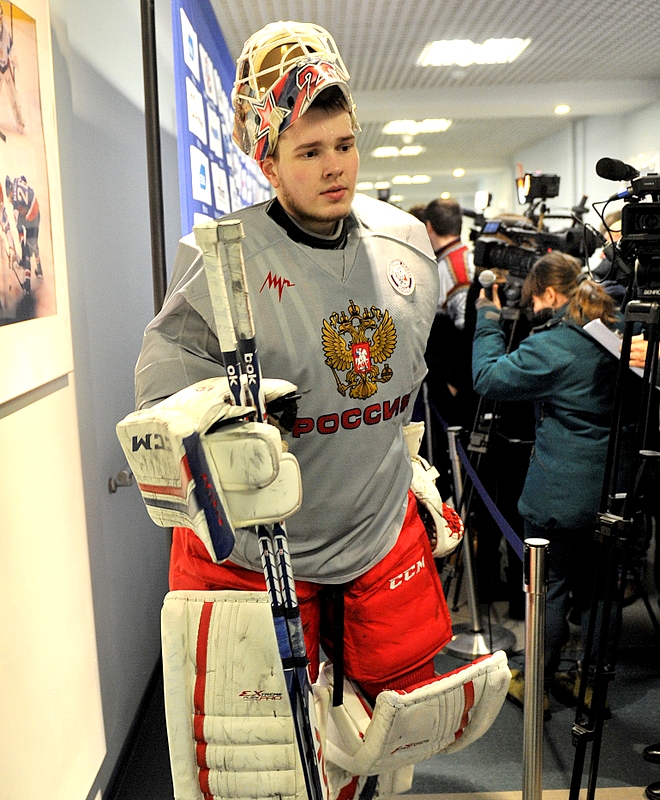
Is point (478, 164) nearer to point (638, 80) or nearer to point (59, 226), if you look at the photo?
point (638, 80)

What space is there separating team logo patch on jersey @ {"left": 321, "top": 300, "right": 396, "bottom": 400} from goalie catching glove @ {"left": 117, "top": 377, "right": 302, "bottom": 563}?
1.20 ft

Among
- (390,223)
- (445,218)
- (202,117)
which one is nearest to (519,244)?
(445,218)

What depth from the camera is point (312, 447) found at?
54.1 inches

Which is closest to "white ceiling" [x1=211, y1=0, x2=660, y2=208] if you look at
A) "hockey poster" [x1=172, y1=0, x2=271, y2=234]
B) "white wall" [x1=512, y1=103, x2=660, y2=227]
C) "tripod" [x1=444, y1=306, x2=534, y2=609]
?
"white wall" [x1=512, y1=103, x2=660, y2=227]

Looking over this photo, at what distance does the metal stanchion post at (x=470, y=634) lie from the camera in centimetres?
281

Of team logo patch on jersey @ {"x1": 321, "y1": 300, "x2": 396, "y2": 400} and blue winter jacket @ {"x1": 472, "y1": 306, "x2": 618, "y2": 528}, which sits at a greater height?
team logo patch on jersey @ {"x1": 321, "y1": 300, "x2": 396, "y2": 400}

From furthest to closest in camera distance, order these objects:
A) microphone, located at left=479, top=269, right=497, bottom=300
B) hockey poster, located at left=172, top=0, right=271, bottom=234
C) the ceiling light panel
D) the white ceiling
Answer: the ceiling light panel
the white ceiling
microphone, located at left=479, top=269, right=497, bottom=300
hockey poster, located at left=172, top=0, right=271, bottom=234

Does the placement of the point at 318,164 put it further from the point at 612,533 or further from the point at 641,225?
the point at 612,533

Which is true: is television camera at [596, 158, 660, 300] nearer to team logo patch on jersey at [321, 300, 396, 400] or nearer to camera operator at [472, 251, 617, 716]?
camera operator at [472, 251, 617, 716]

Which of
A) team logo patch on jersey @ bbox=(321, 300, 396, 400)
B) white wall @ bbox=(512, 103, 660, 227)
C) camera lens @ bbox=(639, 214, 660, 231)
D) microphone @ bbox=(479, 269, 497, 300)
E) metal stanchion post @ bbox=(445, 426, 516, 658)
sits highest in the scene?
white wall @ bbox=(512, 103, 660, 227)

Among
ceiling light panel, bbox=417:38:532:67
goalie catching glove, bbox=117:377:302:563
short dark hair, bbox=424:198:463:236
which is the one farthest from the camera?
ceiling light panel, bbox=417:38:532:67

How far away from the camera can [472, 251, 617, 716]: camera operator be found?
2.30 m

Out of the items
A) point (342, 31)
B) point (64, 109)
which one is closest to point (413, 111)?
point (342, 31)

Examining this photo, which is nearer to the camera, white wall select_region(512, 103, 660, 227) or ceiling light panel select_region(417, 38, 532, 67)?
ceiling light panel select_region(417, 38, 532, 67)
